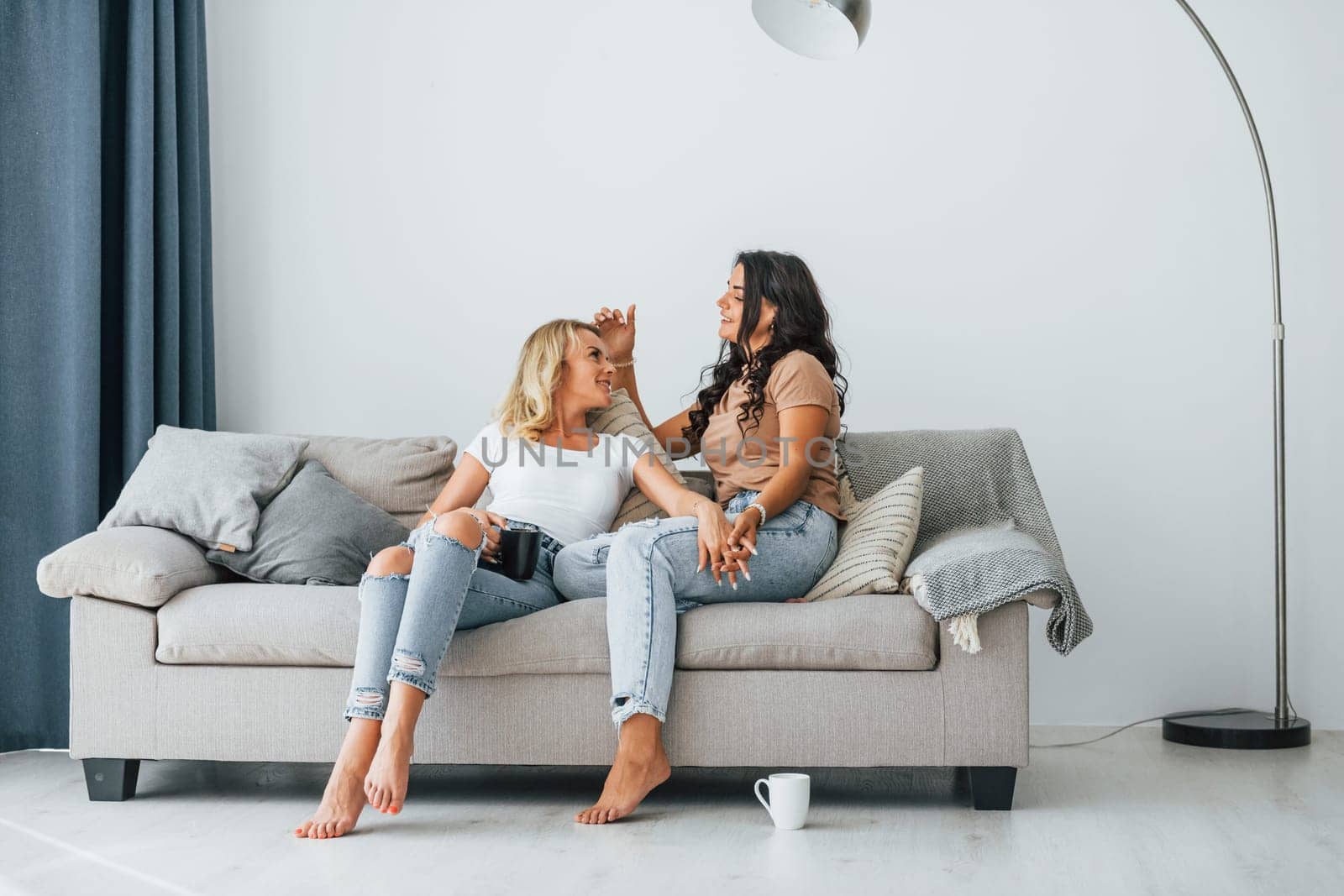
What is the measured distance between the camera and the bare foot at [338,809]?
6.95 ft

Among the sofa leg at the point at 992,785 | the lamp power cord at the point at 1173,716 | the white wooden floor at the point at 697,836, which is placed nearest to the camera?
the white wooden floor at the point at 697,836

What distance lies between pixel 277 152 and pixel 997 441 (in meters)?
2.17

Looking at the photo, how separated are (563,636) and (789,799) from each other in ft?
1.65

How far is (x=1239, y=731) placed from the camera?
297cm

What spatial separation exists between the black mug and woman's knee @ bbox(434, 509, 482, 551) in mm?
87

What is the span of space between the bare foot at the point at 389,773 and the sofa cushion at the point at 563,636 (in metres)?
0.24

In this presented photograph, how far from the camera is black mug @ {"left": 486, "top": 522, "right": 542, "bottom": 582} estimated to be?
2.36 meters

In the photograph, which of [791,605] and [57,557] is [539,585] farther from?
[57,557]

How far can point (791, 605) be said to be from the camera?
2350 millimetres

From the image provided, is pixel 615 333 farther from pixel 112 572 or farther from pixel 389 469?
pixel 112 572

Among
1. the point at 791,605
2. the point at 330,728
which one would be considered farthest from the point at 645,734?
the point at 330,728

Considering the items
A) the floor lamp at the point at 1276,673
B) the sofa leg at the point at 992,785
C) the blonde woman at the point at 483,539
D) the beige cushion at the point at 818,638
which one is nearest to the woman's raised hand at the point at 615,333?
the blonde woman at the point at 483,539

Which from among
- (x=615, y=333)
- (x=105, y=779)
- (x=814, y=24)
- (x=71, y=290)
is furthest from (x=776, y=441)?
(x=71, y=290)

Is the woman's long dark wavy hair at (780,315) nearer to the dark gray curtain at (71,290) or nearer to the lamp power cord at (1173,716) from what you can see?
the lamp power cord at (1173,716)
